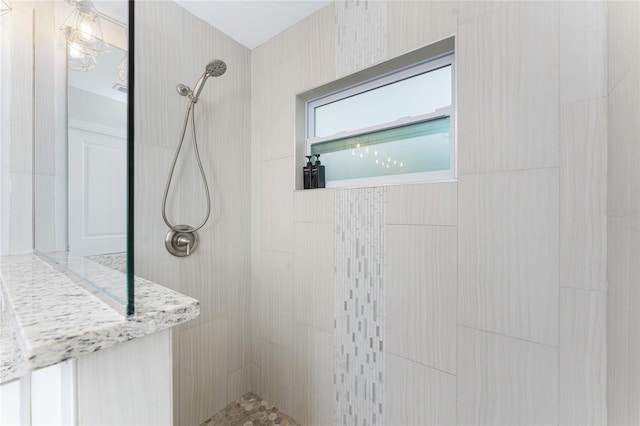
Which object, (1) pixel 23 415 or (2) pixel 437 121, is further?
(2) pixel 437 121

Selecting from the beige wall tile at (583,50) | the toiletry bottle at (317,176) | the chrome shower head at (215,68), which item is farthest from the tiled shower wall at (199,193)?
the beige wall tile at (583,50)

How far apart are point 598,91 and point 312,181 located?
1123mm

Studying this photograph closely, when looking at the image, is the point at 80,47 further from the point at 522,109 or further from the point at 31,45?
the point at 522,109

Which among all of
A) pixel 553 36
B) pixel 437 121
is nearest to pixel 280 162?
pixel 437 121

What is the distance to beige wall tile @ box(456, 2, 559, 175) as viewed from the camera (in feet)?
2.81

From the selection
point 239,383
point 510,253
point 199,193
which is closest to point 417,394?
point 510,253

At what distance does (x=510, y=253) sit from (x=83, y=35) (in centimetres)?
167

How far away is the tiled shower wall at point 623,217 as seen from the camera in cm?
61

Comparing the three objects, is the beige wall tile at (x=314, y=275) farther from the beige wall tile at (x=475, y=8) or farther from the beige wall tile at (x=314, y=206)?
the beige wall tile at (x=475, y=8)

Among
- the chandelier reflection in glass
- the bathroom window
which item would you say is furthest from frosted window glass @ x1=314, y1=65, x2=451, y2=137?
the chandelier reflection in glass

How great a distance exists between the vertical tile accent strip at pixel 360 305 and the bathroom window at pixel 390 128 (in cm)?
17

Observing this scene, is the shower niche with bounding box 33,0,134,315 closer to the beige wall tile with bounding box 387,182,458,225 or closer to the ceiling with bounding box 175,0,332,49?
the ceiling with bounding box 175,0,332,49

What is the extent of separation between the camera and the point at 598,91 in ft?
2.56

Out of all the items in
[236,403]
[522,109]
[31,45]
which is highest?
[31,45]
